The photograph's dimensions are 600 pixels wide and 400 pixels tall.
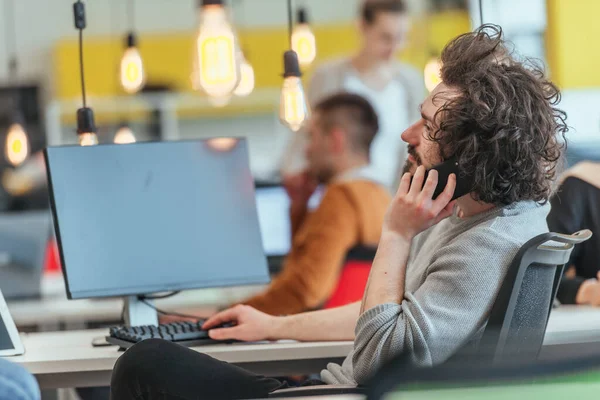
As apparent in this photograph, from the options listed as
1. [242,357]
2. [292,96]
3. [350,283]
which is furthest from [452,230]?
[350,283]

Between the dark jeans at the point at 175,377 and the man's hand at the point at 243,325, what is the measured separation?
0.36 meters

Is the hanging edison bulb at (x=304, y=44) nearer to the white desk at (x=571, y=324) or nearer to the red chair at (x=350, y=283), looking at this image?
the red chair at (x=350, y=283)

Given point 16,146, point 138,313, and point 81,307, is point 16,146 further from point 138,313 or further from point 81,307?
point 138,313

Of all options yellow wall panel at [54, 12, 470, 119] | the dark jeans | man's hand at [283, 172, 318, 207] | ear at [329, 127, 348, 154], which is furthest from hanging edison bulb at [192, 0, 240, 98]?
yellow wall panel at [54, 12, 470, 119]

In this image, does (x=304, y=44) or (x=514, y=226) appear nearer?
(x=514, y=226)

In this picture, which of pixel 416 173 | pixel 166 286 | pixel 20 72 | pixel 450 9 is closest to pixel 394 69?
pixel 166 286

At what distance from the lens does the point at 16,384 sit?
1310 mm

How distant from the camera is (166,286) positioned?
8.28ft

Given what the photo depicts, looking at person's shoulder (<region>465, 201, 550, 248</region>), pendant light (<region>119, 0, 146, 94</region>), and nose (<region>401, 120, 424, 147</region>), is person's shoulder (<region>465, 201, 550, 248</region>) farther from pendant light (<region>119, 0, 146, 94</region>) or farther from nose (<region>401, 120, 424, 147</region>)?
pendant light (<region>119, 0, 146, 94</region>)

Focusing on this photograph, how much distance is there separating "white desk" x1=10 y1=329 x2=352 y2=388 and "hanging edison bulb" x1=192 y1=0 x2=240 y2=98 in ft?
1.83

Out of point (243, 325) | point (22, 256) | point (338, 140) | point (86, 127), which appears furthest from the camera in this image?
point (22, 256)

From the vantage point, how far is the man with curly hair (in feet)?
5.86

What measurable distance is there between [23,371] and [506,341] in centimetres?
83

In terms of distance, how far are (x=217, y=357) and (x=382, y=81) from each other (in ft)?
9.64
